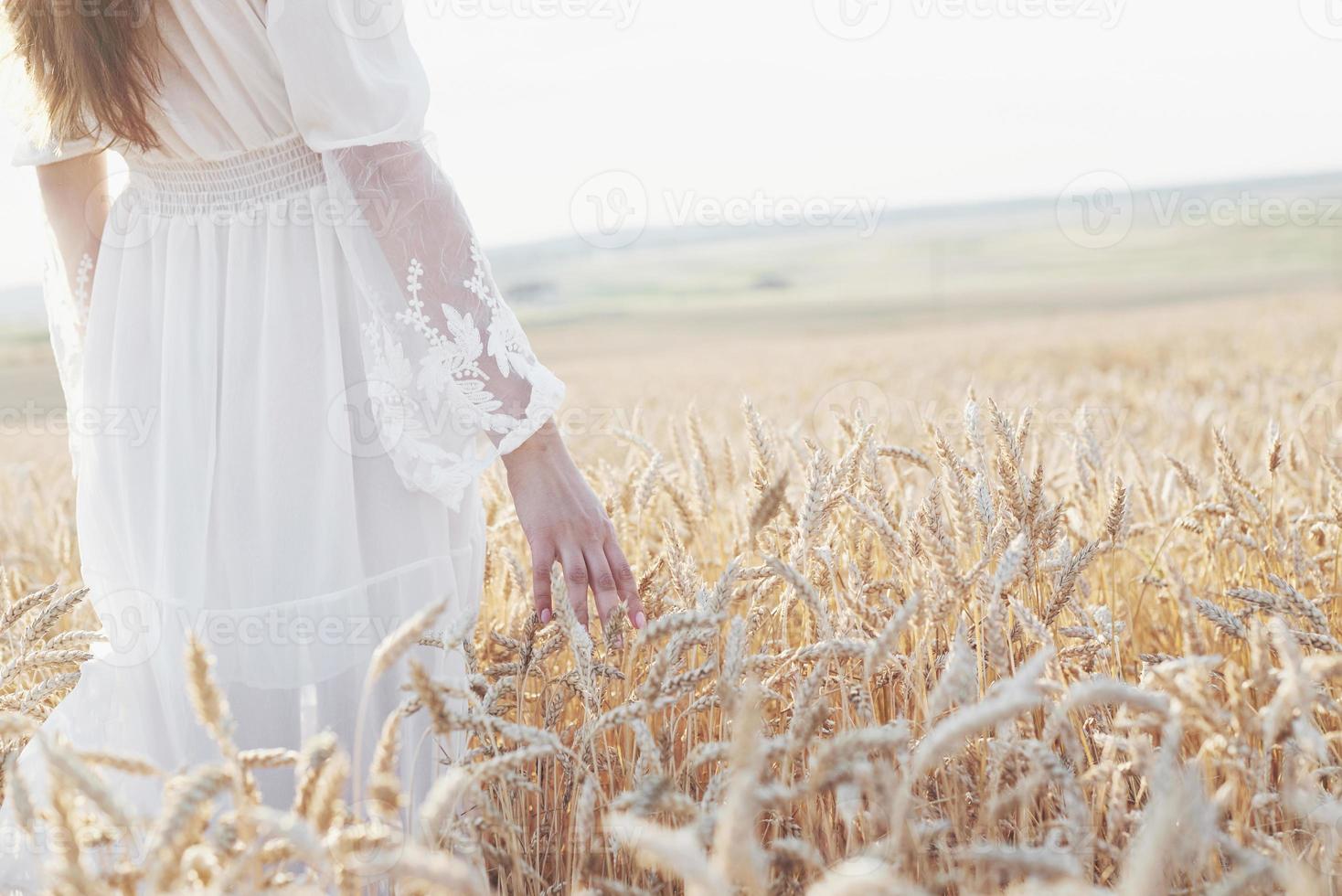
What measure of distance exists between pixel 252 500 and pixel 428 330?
1.05ft

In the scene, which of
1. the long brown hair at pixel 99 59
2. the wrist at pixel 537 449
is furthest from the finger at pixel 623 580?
the long brown hair at pixel 99 59

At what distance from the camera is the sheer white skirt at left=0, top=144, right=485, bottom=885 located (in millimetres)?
1290

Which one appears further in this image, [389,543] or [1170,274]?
[1170,274]

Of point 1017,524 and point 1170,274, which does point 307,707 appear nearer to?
point 1017,524

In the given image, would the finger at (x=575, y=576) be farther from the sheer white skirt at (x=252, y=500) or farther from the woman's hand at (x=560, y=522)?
the sheer white skirt at (x=252, y=500)

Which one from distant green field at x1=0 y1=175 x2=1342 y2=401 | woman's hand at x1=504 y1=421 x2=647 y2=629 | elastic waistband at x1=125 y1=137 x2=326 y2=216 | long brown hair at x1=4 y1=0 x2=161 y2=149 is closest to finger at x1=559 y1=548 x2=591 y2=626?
woman's hand at x1=504 y1=421 x2=647 y2=629

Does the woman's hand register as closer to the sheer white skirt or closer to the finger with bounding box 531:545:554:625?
the finger with bounding box 531:545:554:625

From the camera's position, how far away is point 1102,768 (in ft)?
3.18

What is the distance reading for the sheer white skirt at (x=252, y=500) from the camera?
4.23 ft

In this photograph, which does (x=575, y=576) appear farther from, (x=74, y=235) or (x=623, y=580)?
(x=74, y=235)

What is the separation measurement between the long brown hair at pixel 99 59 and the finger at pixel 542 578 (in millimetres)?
715

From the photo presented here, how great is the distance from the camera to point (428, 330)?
4.23ft

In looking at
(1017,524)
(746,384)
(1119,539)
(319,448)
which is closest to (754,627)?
(1017,524)

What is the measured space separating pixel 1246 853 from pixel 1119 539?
2.39ft
